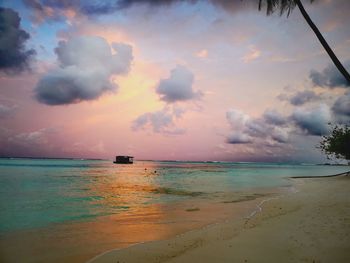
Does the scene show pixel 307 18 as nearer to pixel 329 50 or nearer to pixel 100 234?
pixel 329 50

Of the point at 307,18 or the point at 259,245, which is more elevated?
the point at 307,18

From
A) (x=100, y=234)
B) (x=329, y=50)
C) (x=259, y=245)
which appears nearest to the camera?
(x=259, y=245)

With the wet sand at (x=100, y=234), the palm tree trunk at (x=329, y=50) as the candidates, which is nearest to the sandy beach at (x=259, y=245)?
the wet sand at (x=100, y=234)

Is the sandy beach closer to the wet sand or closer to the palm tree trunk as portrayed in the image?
the wet sand

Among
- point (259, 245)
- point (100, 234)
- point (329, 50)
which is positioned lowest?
point (100, 234)

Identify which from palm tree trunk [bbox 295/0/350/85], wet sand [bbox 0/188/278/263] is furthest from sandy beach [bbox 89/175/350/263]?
palm tree trunk [bbox 295/0/350/85]

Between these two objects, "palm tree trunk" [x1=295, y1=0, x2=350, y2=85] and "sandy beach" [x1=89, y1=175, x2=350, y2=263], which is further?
"palm tree trunk" [x1=295, y1=0, x2=350, y2=85]

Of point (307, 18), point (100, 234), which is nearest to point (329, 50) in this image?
point (307, 18)

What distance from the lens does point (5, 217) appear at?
49.3 feet

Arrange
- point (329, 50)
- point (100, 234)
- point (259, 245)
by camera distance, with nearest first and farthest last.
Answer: point (259, 245) < point (329, 50) < point (100, 234)

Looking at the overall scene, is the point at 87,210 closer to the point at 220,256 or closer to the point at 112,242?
the point at 112,242

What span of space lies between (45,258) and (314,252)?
24.4ft

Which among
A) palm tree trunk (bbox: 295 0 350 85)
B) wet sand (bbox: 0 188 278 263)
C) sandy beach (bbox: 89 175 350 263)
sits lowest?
wet sand (bbox: 0 188 278 263)

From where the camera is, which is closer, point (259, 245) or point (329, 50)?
point (259, 245)
